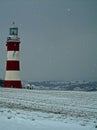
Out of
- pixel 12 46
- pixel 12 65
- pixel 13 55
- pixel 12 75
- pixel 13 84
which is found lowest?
pixel 13 84

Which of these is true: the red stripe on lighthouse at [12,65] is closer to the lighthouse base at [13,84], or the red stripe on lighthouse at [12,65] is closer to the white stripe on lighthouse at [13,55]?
the white stripe on lighthouse at [13,55]

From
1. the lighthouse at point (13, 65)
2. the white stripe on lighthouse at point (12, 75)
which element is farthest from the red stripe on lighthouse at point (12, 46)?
the white stripe on lighthouse at point (12, 75)

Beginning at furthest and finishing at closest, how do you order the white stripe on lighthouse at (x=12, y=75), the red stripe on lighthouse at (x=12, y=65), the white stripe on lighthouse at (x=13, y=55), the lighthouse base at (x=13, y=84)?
the white stripe on lighthouse at (x=13, y=55) → the lighthouse base at (x=13, y=84) → the red stripe on lighthouse at (x=12, y=65) → the white stripe on lighthouse at (x=12, y=75)

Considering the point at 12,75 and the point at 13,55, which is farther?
the point at 13,55

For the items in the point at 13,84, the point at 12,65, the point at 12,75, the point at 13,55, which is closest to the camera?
the point at 12,75

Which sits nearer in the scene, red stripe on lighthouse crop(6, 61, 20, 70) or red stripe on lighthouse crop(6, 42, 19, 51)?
red stripe on lighthouse crop(6, 61, 20, 70)

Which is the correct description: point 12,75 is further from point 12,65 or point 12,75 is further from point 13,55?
point 13,55

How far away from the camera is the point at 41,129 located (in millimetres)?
12375

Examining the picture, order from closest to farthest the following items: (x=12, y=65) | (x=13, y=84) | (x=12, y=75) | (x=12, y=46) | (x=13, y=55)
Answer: (x=12, y=75) → (x=12, y=65) → (x=13, y=84) → (x=13, y=55) → (x=12, y=46)

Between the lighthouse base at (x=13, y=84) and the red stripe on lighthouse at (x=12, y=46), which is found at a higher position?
the red stripe on lighthouse at (x=12, y=46)

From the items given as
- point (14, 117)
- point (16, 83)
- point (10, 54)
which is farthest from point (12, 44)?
point (14, 117)

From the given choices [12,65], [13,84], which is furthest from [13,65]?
[13,84]

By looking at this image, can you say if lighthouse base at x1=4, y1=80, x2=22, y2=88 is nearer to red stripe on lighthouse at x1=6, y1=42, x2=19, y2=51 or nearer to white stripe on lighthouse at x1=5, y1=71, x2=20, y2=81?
white stripe on lighthouse at x1=5, y1=71, x2=20, y2=81

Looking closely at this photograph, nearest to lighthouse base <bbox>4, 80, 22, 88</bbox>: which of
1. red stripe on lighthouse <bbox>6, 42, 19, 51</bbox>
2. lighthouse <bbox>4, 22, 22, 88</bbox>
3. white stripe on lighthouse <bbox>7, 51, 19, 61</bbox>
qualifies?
lighthouse <bbox>4, 22, 22, 88</bbox>
